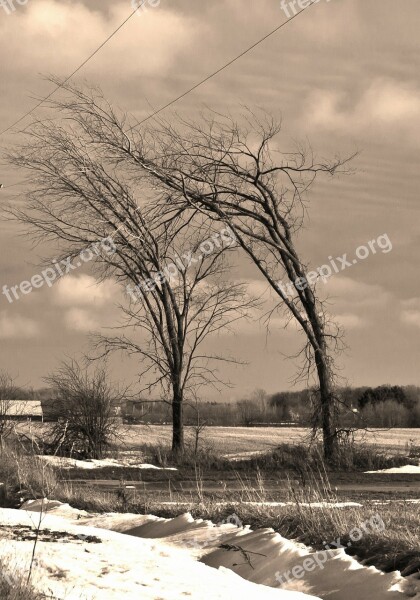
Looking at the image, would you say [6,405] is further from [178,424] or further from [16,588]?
[16,588]

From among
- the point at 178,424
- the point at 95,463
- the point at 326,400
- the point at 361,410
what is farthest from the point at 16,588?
the point at 361,410

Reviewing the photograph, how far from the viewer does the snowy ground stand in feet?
23.5

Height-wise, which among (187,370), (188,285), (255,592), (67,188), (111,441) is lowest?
(255,592)

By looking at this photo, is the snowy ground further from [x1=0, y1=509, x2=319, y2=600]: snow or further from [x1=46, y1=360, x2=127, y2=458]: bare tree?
[x1=46, y1=360, x2=127, y2=458]: bare tree

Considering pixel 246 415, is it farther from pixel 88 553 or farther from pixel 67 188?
pixel 88 553

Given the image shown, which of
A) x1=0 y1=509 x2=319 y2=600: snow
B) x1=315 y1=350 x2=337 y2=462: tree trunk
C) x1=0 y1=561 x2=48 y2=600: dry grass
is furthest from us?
x1=315 y1=350 x2=337 y2=462: tree trunk

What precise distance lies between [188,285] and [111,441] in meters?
5.31

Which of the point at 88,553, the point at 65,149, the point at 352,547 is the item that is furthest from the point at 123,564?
the point at 65,149

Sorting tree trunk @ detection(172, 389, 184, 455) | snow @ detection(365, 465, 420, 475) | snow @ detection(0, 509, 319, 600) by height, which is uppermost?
tree trunk @ detection(172, 389, 184, 455)

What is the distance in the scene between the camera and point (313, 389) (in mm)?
24812

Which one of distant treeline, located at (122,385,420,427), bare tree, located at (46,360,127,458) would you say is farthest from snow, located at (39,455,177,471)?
distant treeline, located at (122,385,420,427)

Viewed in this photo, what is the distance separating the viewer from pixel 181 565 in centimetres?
819

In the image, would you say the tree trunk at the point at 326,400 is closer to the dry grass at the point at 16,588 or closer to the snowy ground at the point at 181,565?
the snowy ground at the point at 181,565

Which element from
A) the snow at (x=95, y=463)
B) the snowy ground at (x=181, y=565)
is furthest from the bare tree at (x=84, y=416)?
the snowy ground at (x=181, y=565)
